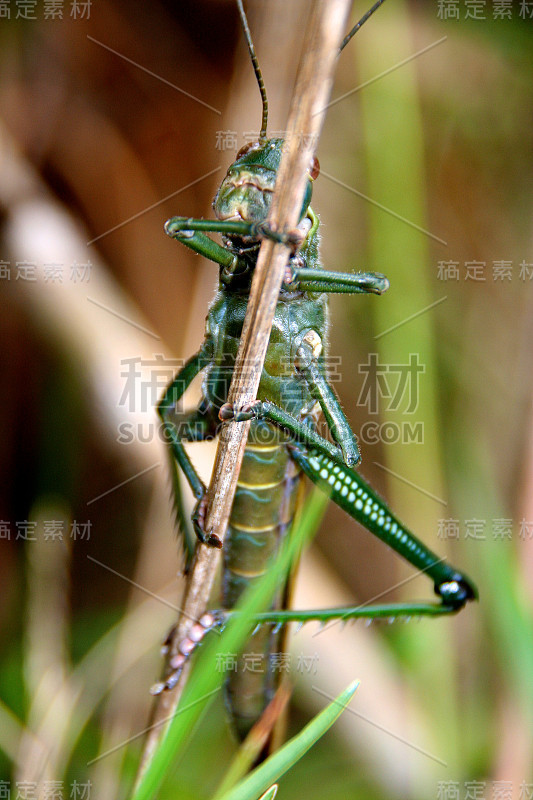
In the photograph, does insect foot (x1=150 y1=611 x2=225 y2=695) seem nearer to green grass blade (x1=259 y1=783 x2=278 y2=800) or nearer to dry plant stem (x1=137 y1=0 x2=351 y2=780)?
dry plant stem (x1=137 y1=0 x2=351 y2=780)

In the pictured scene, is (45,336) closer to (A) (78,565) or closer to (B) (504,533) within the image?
(A) (78,565)

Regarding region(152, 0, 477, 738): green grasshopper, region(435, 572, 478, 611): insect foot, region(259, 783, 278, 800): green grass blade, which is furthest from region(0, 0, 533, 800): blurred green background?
region(259, 783, 278, 800): green grass blade

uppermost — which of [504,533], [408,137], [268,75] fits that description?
[268,75]

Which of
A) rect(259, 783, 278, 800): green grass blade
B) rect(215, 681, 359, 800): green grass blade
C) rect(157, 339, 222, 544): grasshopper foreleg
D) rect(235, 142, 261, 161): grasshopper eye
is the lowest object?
rect(259, 783, 278, 800): green grass blade

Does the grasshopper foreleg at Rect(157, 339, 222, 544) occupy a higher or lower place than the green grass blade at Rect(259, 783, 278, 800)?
higher

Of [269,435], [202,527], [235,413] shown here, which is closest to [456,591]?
[269,435]

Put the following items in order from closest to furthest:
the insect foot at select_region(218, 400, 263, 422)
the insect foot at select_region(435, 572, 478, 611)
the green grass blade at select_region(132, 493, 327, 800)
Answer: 1. the green grass blade at select_region(132, 493, 327, 800)
2. the insect foot at select_region(218, 400, 263, 422)
3. the insect foot at select_region(435, 572, 478, 611)

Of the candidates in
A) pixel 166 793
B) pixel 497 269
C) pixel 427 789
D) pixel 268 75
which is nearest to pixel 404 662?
pixel 427 789

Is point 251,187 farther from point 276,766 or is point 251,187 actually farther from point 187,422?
point 276,766
